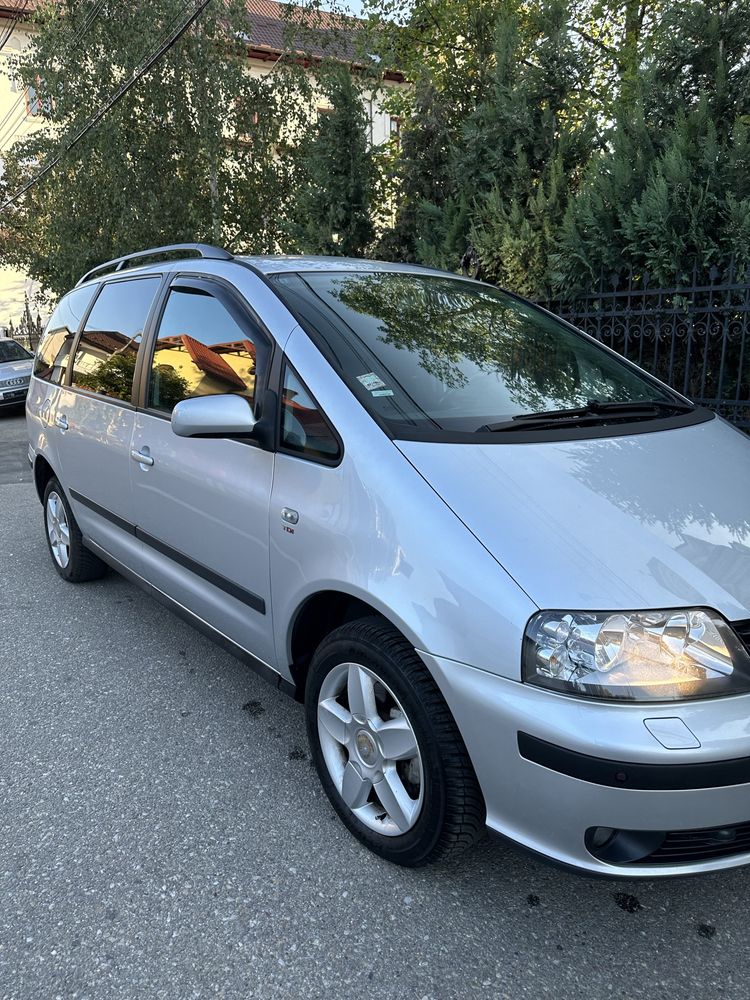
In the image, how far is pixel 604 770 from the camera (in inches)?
63.7

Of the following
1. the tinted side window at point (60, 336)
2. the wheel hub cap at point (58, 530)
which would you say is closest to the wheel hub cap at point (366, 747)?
the wheel hub cap at point (58, 530)

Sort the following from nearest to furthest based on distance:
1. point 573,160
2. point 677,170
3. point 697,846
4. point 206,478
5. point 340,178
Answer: point 697,846
point 206,478
point 677,170
point 573,160
point 340,178

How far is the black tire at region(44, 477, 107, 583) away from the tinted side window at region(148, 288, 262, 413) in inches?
59.1

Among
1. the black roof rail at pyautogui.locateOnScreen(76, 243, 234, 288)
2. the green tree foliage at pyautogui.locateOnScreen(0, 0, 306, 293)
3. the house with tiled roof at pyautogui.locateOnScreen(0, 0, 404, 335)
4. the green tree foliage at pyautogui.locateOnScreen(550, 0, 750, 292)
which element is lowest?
the black roof rail at pyautogui.locateOnScreen(76, 243, 234, 288)

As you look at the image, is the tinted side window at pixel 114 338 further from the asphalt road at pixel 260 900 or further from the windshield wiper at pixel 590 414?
the windshield wiper at pixel 590 414

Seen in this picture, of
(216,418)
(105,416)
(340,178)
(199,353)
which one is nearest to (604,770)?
(216,418)

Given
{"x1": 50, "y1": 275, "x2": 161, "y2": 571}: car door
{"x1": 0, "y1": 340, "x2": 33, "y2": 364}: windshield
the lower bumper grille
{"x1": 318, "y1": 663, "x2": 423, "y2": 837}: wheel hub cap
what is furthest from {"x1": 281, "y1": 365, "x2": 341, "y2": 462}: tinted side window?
{"x1": 0, "y1": 340, "x2": 33, "y2": 364}: windshield

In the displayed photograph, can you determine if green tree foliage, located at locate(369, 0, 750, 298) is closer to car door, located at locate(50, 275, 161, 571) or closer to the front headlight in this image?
car door, located at locate(50, 275, 161, 571)

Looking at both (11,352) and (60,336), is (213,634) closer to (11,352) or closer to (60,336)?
(60,336)

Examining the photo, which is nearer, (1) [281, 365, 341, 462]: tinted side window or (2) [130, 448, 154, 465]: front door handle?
(1) [281, 365, 341, 462]: tinted side window

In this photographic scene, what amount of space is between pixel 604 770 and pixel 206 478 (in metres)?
1.70

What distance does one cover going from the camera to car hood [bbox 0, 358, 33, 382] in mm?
13445

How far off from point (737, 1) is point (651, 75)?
685mm

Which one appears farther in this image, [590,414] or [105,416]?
[105,416]
